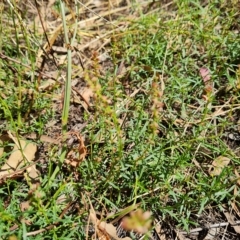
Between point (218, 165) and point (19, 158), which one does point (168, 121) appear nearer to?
point (218, 165)

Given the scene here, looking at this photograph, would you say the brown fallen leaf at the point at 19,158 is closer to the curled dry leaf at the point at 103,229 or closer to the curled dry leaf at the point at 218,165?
the curled dry leaf at the point at 103,229

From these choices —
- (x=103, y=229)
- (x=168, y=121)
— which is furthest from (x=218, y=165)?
(x=103, y=229)

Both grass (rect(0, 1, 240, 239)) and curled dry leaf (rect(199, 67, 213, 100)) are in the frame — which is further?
curled dry leaf (rect(199, 67, 213, 100))

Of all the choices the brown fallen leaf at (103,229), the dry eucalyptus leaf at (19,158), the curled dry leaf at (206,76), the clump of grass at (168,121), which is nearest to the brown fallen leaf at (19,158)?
the dry eucalyptus leaf at (19,158)

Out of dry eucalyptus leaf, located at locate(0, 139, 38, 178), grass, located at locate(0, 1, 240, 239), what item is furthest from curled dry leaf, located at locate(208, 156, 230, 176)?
dry eucalyptus leaf, located at locate(0, 139, 38, 178)

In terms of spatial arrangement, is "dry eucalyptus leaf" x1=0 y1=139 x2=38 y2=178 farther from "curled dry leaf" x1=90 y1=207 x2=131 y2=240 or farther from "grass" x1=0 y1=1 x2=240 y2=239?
"curled dry leaf" x1=90 y1=207 x2=131 y2=240

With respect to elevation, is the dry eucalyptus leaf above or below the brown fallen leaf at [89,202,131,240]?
above
